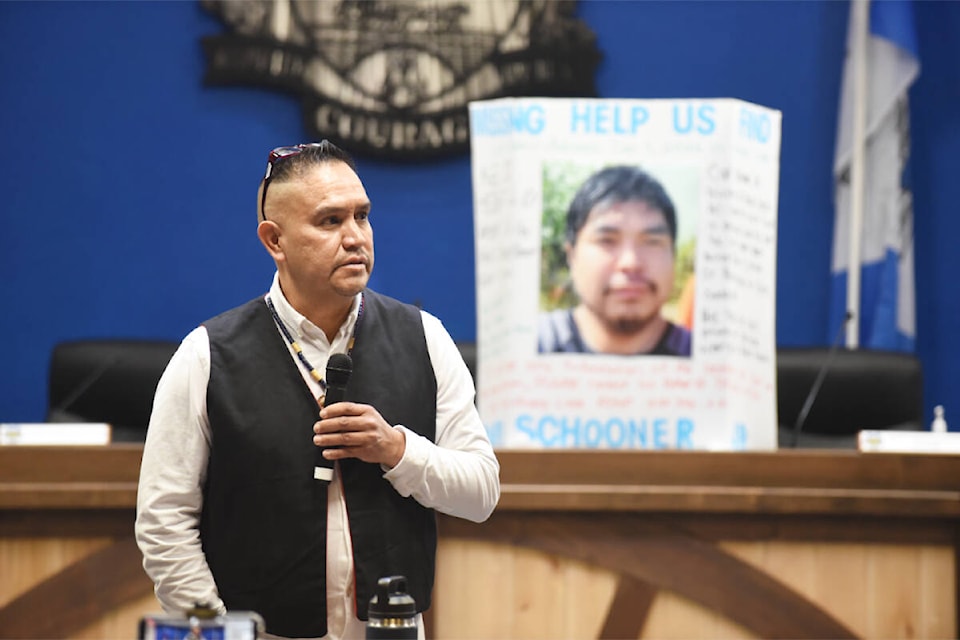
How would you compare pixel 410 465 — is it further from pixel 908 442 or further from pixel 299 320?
pixel 908 442

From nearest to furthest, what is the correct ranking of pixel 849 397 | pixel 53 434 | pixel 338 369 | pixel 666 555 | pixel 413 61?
pixel 338 369 → pixel 666 555 → pixel 53 434 → pixel 849 397 → pixel 413 61

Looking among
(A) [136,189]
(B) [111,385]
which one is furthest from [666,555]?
(A) [136,189]

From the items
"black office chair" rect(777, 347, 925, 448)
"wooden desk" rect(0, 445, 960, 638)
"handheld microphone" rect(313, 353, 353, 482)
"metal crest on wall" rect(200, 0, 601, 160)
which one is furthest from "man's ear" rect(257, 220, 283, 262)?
"metal crest on wall" rect(200, 0, 601, 160)

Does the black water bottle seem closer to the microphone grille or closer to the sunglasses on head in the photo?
the microphone grille

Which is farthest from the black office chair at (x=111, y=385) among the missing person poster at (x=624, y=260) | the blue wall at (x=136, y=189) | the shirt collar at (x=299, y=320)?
the shirt collar at (x=299, y=320)

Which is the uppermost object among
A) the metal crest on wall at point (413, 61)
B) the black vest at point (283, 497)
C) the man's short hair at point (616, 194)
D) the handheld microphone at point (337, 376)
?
the metal crest on wall at point (413, 61)

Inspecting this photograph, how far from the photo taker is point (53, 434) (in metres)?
2.73

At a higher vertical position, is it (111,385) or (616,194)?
(616,194)

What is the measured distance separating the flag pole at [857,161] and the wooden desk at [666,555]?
6.50 feet

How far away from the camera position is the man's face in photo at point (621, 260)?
299 cm

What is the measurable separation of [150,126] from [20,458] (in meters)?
2.21

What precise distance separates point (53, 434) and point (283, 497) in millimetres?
1219

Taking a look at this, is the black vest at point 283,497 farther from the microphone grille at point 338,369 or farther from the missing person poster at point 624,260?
the missing person poster at point 624,260

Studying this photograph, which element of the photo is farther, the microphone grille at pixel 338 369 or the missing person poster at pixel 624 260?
the missing person poster at pixel 624 260
